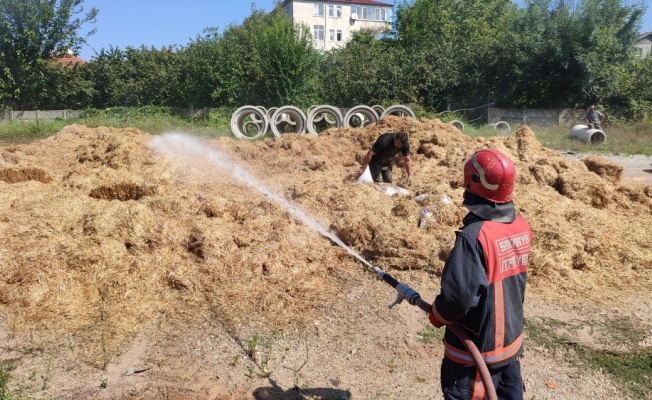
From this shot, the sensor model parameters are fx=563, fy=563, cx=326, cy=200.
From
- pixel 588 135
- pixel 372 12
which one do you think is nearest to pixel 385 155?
pixel 588 135

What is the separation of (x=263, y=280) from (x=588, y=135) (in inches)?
660

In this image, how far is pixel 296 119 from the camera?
18516 millimetres

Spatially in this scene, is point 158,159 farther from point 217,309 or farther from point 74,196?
point 217,309

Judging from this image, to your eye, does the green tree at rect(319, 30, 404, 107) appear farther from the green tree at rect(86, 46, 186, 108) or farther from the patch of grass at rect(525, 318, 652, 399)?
the patch of grass at rect(525, 318, 652, 399)

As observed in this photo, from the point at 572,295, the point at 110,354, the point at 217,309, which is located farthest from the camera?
the point at 572,295

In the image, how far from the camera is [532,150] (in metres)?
10.1

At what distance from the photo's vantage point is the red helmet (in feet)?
8.84

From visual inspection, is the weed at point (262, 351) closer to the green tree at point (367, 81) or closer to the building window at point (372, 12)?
the green tree at point (367, 81)

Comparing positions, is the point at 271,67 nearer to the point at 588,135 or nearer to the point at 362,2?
the point at 588,135

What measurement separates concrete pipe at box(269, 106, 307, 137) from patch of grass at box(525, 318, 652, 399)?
13.2 metres

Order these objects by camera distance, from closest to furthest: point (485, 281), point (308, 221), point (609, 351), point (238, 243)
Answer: point (485, 281) < point (609, 351) < point (238, 243) < point (308, 221)

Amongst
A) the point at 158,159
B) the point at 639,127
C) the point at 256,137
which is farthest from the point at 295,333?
the point at 639,127

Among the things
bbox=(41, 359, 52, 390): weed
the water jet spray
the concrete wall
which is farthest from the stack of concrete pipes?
bbox=(41, 359, 52, 390): weed

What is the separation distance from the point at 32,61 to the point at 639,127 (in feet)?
93.8
